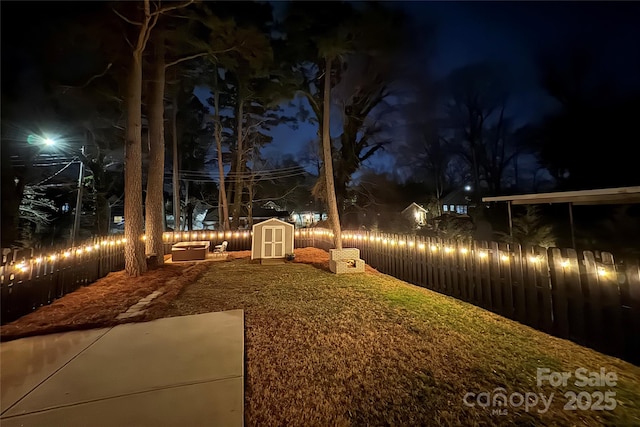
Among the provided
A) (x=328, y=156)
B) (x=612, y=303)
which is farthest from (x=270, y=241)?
(x=612, y=303)

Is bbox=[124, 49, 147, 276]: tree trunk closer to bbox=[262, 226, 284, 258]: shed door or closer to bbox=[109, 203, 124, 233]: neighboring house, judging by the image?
bbox=[262, 226, 284, 258]: shed door

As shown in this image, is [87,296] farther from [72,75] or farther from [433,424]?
[72,75]

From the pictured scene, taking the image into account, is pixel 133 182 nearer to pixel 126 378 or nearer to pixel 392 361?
pixel 126 378

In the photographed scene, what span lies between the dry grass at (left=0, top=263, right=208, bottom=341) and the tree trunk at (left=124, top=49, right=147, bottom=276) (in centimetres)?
47

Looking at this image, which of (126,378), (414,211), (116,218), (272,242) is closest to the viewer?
(126,378)

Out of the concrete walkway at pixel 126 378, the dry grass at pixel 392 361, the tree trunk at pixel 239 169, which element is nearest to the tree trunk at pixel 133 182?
the dry grass at pixel 392 361

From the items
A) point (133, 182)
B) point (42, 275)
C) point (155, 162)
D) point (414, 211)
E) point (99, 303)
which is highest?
point (155, 162)

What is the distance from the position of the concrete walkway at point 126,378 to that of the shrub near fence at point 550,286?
13.0 ft

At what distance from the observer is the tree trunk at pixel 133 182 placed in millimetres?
6934

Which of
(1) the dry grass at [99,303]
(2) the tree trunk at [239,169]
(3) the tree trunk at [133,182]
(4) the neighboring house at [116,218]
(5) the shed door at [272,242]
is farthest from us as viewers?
(4) the neighboring house at [116,218]

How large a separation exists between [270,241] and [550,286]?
7.40 metres

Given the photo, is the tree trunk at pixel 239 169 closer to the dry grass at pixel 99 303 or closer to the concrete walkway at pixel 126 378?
the dry grass at pixel 99 303

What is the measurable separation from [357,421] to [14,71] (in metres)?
14.4

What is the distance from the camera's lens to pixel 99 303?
4645mm
